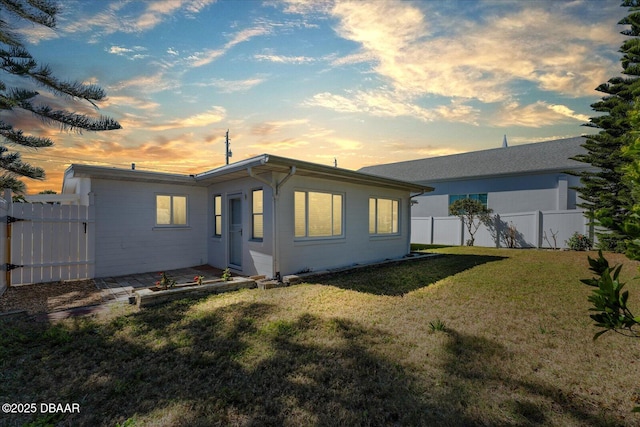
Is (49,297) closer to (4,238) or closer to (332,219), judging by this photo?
(4,238)

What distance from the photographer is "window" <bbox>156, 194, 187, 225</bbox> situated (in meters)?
8.95

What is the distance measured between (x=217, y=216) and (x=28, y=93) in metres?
6.20

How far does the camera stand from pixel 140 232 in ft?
28.0

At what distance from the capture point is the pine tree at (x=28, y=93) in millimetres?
7297

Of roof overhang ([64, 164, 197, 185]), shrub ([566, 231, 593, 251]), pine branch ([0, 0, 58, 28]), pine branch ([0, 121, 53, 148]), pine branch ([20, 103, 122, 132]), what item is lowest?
shrub ([566, 231, 593, 251])

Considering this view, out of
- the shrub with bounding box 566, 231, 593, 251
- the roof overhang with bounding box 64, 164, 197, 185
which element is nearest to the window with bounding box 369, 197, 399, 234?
the roof overhang with bounding box 64, 164, 197, 185

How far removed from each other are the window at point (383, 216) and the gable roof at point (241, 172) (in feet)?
2.60

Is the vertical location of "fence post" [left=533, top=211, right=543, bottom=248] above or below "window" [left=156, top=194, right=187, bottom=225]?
below

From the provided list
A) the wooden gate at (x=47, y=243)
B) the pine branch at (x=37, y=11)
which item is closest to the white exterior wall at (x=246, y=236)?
the wooden gate at (x=47, y=243)

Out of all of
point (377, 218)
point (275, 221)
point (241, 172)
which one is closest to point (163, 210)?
point (241, 172)

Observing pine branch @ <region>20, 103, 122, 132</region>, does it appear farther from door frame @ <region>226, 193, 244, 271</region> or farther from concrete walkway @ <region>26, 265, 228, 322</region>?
concrete walkway @ <region>26, 265, 228, 322</region>

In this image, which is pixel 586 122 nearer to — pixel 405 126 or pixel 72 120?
pixel 405 126

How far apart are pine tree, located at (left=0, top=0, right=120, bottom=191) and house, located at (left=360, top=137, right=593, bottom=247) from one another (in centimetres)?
1618

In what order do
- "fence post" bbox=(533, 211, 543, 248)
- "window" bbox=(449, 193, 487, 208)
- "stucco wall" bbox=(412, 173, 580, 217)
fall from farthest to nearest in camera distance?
"window" bbox=(449, 193, 487, 208) → "stucco wall" bbox=(412, 173, 580, 217) → "fence post" bbox=(533, 211, 543, 248)
